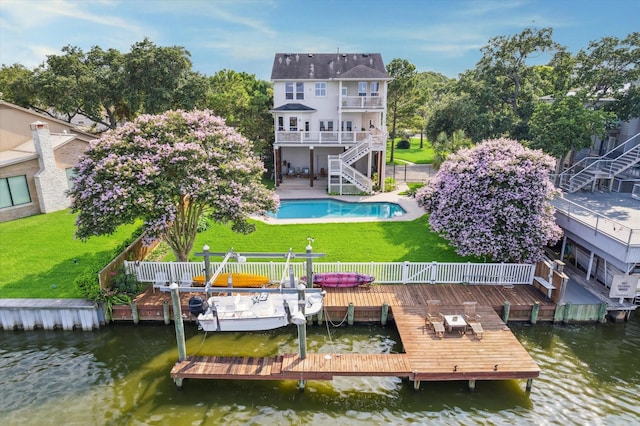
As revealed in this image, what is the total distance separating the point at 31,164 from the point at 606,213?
34.2 metres

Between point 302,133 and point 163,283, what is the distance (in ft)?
68.1

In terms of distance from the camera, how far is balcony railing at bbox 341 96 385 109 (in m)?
34.6

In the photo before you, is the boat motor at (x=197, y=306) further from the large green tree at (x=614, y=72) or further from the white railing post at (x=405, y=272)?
the large green tree at (x=614, y=72)

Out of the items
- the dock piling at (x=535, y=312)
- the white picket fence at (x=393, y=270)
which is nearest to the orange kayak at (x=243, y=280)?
the white picket fence at (x=393, y=270)

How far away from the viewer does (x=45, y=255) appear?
66.7ft

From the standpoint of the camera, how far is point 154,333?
15594 mm

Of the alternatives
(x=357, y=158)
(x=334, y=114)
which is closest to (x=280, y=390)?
(x=357, y=158)

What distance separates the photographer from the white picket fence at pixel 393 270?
17.0m

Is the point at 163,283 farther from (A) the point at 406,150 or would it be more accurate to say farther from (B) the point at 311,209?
(A) the point at 406,150

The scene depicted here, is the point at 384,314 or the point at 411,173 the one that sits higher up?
the point at 411,173

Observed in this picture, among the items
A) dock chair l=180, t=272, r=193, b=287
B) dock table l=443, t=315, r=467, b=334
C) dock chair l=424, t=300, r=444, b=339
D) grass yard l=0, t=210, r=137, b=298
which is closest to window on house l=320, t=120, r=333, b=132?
grass yard l=0, t=210, r=137, b=298

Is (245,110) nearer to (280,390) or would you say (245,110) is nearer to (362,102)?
(362,102)

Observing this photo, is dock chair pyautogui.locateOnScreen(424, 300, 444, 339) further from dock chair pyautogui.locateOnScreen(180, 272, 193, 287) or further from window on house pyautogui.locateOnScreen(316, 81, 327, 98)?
window on house pyautogui.locateOnScreen(316, 81, 327, 98)

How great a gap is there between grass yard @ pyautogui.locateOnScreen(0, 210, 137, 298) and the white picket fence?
116 inches
